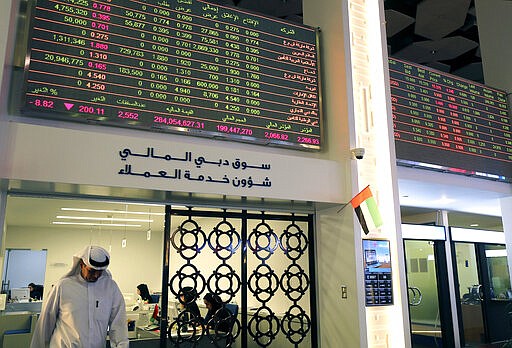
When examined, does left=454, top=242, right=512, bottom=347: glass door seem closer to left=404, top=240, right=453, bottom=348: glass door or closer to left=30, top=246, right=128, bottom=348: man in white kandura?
left=404, top=240, right=453, bottom=348: glass door

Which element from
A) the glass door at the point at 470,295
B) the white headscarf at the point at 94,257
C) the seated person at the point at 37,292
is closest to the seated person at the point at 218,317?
the white headscarf at the point at 94,257

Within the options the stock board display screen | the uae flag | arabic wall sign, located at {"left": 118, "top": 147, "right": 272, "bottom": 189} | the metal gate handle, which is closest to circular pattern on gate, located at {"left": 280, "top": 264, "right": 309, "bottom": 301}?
the uae flag

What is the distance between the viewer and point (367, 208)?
4.71 meters

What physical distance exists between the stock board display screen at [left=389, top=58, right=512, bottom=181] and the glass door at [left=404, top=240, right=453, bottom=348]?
6.93 ft

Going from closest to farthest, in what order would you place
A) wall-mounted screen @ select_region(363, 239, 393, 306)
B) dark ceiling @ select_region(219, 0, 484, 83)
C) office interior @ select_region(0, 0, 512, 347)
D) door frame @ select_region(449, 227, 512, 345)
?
office interior @ select_region(0, 0, 512, 347), wall-mounted screen @ select_region(363, 239, 393, 306), dark ceiling @ select_region(219, 0, 484, 83), door frame @ select_region(449, 227, 512, 345)

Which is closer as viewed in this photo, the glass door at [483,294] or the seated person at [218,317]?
the seated person at [218,317]

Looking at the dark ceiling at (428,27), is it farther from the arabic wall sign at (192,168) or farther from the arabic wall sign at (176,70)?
the arabic wall sign at (192,168)

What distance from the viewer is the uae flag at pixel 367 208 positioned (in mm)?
4441

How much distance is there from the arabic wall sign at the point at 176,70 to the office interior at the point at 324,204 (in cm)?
17

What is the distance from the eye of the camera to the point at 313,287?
5055mm

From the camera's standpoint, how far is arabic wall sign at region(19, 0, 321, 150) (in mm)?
3854

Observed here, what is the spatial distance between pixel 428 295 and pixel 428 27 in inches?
195

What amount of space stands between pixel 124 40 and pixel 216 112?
1107 millimetres

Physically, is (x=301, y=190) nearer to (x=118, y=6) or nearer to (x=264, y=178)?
(x=264, y=178)
